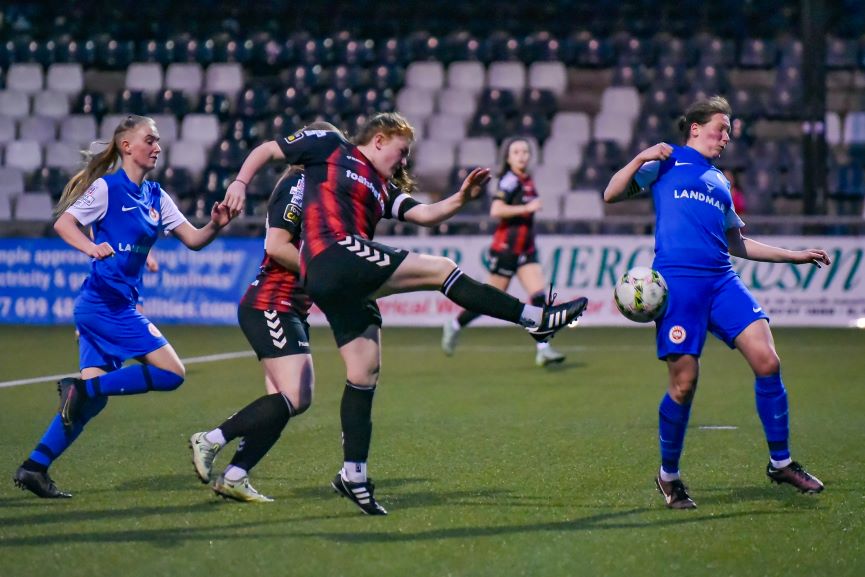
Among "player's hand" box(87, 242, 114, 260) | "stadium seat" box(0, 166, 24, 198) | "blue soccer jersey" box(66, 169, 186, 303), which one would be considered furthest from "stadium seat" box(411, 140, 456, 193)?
"player's hand" box(87, 242, 114, 260)

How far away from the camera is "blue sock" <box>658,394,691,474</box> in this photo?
21.3ft

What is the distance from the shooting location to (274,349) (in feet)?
22.3

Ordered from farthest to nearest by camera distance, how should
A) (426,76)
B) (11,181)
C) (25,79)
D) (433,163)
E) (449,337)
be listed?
1. (25,79)
2. (426,76)
3. (11,181)
4. (433,163)
5. (449,337)

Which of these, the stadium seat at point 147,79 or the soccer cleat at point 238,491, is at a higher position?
the stadium seat at point 147,79

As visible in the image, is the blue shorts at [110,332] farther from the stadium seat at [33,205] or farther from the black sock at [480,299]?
the stadium seat at [33,205]

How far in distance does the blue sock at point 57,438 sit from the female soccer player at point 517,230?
660cm

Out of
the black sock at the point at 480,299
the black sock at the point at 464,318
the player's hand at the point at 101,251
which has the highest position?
the player's hand at the point at 101,251

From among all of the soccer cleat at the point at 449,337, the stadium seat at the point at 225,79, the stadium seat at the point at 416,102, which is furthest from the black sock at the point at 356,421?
the stadium seat at the point at 225,79

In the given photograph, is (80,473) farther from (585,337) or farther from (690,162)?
(585,337)

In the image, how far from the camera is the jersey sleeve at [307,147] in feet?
20.6

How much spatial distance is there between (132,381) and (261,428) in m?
0.87

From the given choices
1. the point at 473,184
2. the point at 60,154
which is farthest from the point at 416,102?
the point at 473,184

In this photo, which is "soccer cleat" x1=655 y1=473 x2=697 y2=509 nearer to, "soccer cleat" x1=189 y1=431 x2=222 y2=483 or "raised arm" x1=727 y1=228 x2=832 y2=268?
"raised arm" x1=727 y1=228 x2=832 y2=268

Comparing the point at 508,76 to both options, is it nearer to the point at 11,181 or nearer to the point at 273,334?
the point at 11,181
